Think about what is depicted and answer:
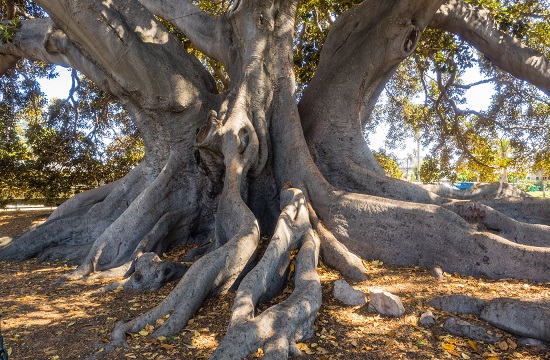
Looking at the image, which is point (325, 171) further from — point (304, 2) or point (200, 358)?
point (304, 2)

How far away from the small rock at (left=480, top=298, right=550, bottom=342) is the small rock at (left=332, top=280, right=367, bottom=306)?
1045 mm

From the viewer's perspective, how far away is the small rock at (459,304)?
3672 millimetres

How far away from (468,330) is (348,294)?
107cm

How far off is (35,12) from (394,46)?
9158 mm

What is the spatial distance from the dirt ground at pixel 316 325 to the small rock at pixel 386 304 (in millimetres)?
70

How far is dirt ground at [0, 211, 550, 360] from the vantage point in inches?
127

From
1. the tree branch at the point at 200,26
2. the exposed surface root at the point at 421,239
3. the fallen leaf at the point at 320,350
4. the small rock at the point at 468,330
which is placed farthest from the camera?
the tree branch at the point at 200,26

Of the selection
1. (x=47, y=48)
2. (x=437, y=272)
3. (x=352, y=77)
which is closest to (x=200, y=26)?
(x=47, y=48)

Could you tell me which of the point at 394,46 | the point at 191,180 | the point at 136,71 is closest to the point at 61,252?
the point at 191,180

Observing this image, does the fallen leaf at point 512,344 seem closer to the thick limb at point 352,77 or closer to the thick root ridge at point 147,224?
the thick limb at point 352,77

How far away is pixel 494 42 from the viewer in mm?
7164

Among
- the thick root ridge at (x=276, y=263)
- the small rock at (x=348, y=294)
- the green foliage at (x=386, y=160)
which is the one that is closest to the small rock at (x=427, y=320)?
the small rock at (x=348, y=294)

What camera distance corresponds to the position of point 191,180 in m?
6.59

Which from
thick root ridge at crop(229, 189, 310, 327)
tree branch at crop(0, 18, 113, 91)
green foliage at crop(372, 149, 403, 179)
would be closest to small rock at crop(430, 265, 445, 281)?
thick root ridge at crop(229, 189, 310, 327)
